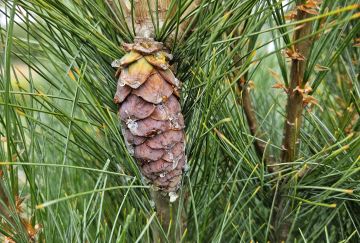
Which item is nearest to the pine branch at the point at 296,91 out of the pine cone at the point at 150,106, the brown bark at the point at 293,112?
the brown bark at the point at 293,112

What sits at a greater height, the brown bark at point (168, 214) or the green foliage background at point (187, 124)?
the green foliage background at point (187, 124)

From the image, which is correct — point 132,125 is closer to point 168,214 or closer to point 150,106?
point 150,106

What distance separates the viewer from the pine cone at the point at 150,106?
1.61 feet

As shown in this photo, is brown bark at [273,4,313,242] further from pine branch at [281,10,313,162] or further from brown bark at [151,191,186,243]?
brown bark at [151,191,186,243]

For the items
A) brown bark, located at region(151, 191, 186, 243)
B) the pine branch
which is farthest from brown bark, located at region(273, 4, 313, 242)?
brown bark, located at region(151, 191, 186, 243)

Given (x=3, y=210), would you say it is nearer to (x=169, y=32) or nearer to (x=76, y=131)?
(x=76, y=131)

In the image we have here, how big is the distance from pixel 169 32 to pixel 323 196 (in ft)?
0.90

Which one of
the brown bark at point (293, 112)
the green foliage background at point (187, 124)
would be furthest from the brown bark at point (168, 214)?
the brown bark at point (293, 112)

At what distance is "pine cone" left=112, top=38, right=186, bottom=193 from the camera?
49cm

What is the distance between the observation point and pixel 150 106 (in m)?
0.50

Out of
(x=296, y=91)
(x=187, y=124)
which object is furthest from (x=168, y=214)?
(x=296, y=91)

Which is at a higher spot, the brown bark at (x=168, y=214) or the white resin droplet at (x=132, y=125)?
the white resin droplet at (x=132, y=125)

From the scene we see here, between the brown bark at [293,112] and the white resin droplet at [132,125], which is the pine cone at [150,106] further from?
the brown bark at [293,112]

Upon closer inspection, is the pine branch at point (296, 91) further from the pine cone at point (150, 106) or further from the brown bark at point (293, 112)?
the pine cone at point (150, 106)
